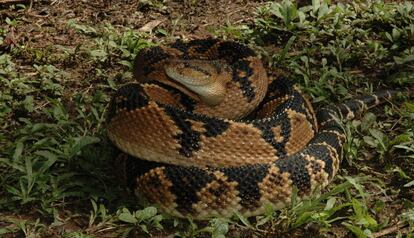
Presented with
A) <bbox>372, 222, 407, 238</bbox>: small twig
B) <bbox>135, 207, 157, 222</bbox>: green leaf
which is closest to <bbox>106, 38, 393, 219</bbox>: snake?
<bbox>135, 207, 157, 222</bbox>: green leaf

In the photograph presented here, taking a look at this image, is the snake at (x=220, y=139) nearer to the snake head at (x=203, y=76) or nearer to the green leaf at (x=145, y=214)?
the snake head at (x=203, y=76)

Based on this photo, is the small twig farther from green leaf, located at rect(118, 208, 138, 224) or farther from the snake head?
the snake head

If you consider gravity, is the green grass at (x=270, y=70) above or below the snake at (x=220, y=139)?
below

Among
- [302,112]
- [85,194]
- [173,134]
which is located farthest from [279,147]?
[85,194]

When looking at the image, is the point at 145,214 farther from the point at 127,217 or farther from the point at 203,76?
the point at 203,76

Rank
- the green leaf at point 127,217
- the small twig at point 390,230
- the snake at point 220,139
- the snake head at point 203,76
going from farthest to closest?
the snake head at point 203,76
the snake at point 220,139
the small twig at point 390,230
the green leaf at point 127,217

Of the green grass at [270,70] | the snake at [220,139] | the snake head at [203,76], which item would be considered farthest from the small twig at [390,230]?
the snake head at [203,76]
